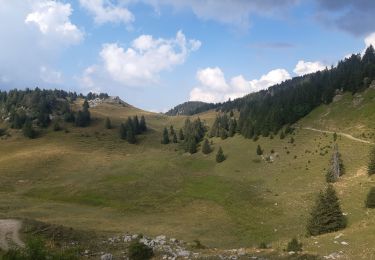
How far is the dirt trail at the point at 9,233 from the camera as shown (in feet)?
136

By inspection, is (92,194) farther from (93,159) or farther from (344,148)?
(344,148)

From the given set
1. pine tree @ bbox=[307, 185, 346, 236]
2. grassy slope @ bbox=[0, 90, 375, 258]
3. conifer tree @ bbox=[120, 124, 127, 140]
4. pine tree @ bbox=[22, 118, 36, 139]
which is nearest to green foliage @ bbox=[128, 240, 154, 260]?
grassy slope @ bbox=[0, 90, 375, 258]

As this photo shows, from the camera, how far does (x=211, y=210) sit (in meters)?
73.7

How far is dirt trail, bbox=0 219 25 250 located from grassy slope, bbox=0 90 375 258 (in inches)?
501

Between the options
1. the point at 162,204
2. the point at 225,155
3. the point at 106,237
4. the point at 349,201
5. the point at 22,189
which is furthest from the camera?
the point at 225,155

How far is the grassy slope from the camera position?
190 ft

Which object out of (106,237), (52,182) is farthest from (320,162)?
(52,182)

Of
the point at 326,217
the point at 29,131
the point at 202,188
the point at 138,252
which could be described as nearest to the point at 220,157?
the point at 202,188

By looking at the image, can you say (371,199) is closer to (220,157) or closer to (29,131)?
(220,157)

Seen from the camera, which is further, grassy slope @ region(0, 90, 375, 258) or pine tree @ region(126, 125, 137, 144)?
pine tree @ region(126, 125, 137, 144)

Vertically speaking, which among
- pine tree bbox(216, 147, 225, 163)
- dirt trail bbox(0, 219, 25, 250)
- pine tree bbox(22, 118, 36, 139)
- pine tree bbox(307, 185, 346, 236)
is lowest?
dirt trail bbox(0, 219, 25, 250)

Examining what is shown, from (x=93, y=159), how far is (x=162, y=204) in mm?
60479

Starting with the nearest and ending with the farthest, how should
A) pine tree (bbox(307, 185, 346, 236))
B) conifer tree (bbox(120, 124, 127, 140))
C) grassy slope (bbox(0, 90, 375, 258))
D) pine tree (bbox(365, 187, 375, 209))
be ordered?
pine tree (bbox(307, 185, 346, 236)), pine tree (bbox(365, 187, 375, 209)), grassy slope (bbox(0, 90, 375, 258)), conifer tree (bbox(120, 124, 127, 140))

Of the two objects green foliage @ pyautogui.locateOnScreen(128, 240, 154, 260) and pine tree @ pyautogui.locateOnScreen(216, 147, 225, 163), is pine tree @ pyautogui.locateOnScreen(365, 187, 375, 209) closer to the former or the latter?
green foliage @ pyautogui.locateOnScreen(128, 240, 154, 260)
